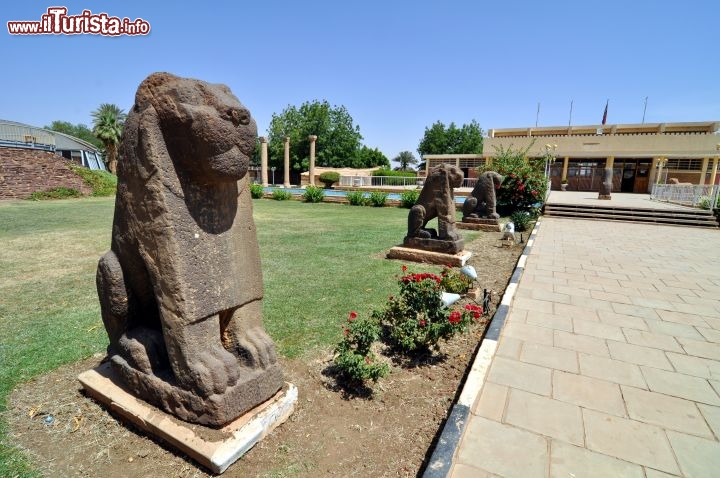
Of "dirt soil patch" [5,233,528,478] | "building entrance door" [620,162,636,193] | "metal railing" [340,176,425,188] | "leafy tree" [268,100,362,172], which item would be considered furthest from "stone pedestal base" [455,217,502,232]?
"leafy tree" [268,100,362,172]

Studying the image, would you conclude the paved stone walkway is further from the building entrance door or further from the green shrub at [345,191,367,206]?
the building entrance door

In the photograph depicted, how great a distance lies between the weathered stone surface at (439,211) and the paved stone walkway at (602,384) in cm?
151

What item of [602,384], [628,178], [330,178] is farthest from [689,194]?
[330,178]

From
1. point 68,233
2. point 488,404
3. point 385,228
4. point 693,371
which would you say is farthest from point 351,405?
point 68,233

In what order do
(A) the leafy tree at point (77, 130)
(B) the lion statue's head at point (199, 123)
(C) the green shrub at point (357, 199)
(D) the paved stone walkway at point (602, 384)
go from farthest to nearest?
1. (A) the leafy tree at point (77, 130)
2. (C) the green shrub at point (357, 199)
3. (D) the paved stone walkway at point (602, 384)
4. (B) the lion statue's head at point (199, 123)

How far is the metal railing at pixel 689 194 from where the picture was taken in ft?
47.4

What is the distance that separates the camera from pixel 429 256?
684cm

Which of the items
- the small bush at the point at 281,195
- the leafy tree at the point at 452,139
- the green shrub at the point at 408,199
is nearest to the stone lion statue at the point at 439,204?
the green shrub at the point at 408,199

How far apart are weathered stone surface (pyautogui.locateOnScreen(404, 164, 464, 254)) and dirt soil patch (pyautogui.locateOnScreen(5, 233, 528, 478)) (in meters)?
3.94

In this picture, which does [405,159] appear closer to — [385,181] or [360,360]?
[385,181]

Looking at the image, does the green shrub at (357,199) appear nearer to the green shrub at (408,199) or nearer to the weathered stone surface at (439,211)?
the green shrub at (408,199)

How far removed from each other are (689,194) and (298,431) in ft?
70.2

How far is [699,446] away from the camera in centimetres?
230

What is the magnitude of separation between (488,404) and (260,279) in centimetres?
192
